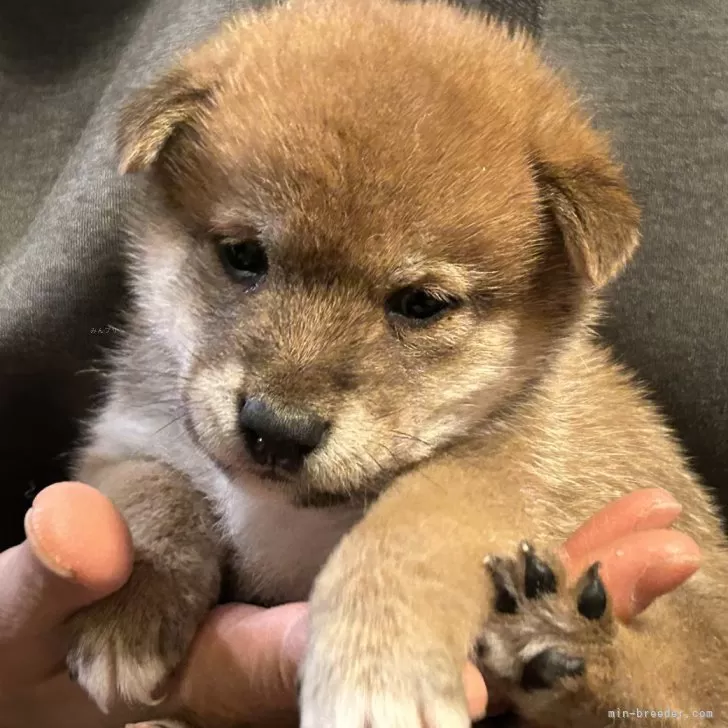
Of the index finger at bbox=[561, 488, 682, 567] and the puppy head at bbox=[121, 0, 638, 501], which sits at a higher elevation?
the puppy head at bbox=[121, 0, 638, 501]

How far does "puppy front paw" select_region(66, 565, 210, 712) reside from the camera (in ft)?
4.73

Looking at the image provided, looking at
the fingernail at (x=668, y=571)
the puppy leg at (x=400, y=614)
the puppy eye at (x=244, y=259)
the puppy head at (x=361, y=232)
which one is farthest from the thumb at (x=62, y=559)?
→ the fingernail at (x=668, y=571)

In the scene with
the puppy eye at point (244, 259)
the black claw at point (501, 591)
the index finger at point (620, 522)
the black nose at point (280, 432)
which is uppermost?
the puppy eye at point (244, 259)

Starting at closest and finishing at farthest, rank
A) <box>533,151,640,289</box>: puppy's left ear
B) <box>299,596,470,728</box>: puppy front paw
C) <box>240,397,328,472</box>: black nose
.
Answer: <box>299,596,470,728</box>: puppy front paw → <box>240,397,328,472</box>: black nose → <box>533,151,640,289</box>: puppy's left ear

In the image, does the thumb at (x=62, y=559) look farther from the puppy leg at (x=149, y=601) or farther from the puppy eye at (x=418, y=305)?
the puppy eye at (x=418, y=305)

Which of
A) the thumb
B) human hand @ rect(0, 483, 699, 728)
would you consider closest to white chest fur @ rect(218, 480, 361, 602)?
human hand @ rect(0, 483, 699, 728)

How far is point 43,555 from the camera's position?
4.32 feet

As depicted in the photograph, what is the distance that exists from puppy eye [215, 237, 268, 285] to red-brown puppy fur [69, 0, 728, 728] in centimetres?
3

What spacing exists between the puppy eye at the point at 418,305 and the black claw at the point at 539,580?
471 mm

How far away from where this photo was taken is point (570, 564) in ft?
4.86

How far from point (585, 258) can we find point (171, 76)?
35.4 inches

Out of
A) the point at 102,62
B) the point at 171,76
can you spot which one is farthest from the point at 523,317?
the point at 102,62

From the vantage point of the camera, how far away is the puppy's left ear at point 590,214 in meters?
1.55

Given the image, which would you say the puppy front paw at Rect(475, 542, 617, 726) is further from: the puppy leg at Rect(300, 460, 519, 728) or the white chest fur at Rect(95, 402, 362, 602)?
the white chest fur at Rect(95, 402, 362, 602)
